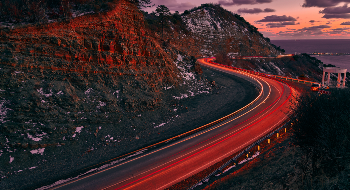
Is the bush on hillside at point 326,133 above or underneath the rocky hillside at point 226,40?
underneath

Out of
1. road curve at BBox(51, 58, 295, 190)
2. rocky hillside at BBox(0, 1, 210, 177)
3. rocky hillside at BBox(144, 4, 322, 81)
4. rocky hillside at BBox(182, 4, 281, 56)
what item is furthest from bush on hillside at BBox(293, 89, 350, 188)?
rocky hillside at BBox(182, 4, 281, 56)

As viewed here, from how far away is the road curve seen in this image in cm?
1579

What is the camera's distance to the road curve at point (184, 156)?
1579 cm

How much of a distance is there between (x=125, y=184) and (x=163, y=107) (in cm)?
1512

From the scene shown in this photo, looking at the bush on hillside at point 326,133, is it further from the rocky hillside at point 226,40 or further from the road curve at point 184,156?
the rocky hillside at point 226,40

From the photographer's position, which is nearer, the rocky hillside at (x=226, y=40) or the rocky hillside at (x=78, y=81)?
the rocky hillside at (x=78, y=81)

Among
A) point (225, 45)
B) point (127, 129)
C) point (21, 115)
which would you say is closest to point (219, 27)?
point (225, 45)

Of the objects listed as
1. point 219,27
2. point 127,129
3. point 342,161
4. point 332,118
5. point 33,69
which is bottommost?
point 127,129

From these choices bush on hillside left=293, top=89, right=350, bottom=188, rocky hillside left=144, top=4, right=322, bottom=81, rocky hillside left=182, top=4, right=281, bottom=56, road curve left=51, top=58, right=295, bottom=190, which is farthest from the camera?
rocky hillside left=182, top=4, right=281, bottom=56

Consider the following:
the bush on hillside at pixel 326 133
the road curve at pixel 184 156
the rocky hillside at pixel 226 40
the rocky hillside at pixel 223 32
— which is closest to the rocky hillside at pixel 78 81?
the road curve at pixel 184 156

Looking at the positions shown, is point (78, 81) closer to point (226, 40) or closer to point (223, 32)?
point (226, 40)

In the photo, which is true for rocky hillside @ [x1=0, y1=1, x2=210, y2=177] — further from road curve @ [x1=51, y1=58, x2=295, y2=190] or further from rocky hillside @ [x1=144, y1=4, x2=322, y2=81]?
rocky hillside @ [x1=144, y1=4, x2=322, y2=81]

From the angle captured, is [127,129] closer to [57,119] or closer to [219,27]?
[57,119]

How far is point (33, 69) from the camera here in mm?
22141
